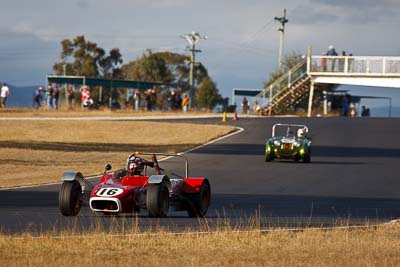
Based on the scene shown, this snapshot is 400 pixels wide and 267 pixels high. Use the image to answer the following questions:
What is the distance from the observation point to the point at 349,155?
40.2 metres

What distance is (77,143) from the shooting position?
160ft

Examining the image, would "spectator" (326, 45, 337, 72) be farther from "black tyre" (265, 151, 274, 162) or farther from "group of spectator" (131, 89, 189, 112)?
"black tyre" (265, 151, 274, 162)

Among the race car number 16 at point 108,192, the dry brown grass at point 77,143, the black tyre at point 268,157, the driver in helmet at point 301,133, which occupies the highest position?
the driver in helmet at point 301,133

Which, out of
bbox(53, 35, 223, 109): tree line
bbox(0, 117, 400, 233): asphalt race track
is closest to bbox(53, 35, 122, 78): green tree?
bbox(53, 35, 223, 109): tree line

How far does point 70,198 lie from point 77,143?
31.6 m

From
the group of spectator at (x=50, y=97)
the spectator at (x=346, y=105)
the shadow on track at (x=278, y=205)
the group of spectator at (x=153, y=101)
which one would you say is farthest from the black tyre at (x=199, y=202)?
the spectator at (x=346, y=105)

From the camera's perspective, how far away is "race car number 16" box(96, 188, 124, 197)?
17.0m

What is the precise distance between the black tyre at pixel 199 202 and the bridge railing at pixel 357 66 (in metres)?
48.8

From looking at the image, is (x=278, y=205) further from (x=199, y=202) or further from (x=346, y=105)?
(x=346, y=105)

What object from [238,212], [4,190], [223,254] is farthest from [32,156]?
[223,254]

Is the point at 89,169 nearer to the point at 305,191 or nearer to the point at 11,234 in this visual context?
the point at 305,191

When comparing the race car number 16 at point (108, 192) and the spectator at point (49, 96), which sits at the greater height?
the spectator at point (49, 96)

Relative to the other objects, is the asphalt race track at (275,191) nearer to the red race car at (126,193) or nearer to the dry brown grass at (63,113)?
the red race car at (126,193)

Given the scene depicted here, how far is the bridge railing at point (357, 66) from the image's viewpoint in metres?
66.3
